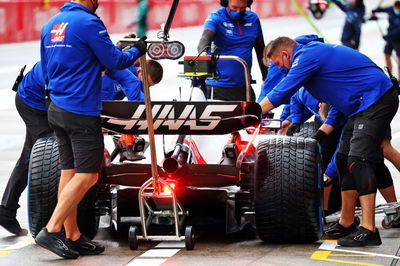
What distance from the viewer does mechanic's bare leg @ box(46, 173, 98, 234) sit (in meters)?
7.86

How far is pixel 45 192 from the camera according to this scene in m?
8.31

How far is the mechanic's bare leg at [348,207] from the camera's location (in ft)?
28.8

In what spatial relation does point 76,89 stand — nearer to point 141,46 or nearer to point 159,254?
point 141,46

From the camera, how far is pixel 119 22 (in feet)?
124

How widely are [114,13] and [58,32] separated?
30.0 m

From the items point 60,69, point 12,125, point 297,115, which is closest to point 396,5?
point 12,125

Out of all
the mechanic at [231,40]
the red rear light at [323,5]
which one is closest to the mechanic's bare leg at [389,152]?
the mechanic at [231,40]

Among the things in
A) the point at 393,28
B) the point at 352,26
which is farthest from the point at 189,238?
the point at 352,26

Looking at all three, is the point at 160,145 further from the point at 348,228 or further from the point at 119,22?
the point at 119,22

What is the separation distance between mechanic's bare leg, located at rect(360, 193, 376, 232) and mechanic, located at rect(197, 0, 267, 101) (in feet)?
11.4

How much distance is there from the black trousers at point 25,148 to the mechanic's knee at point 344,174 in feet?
7.78

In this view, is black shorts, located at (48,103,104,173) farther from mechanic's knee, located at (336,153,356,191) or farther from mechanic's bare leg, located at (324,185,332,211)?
mechanic's bare leg, located at (324,185,332,211)

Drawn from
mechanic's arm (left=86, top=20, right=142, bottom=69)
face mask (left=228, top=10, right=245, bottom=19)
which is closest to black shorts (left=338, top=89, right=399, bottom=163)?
mechanic's arm (left=86, top=20, right=142, bottom=69)

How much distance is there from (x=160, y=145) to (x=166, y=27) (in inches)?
38.8
